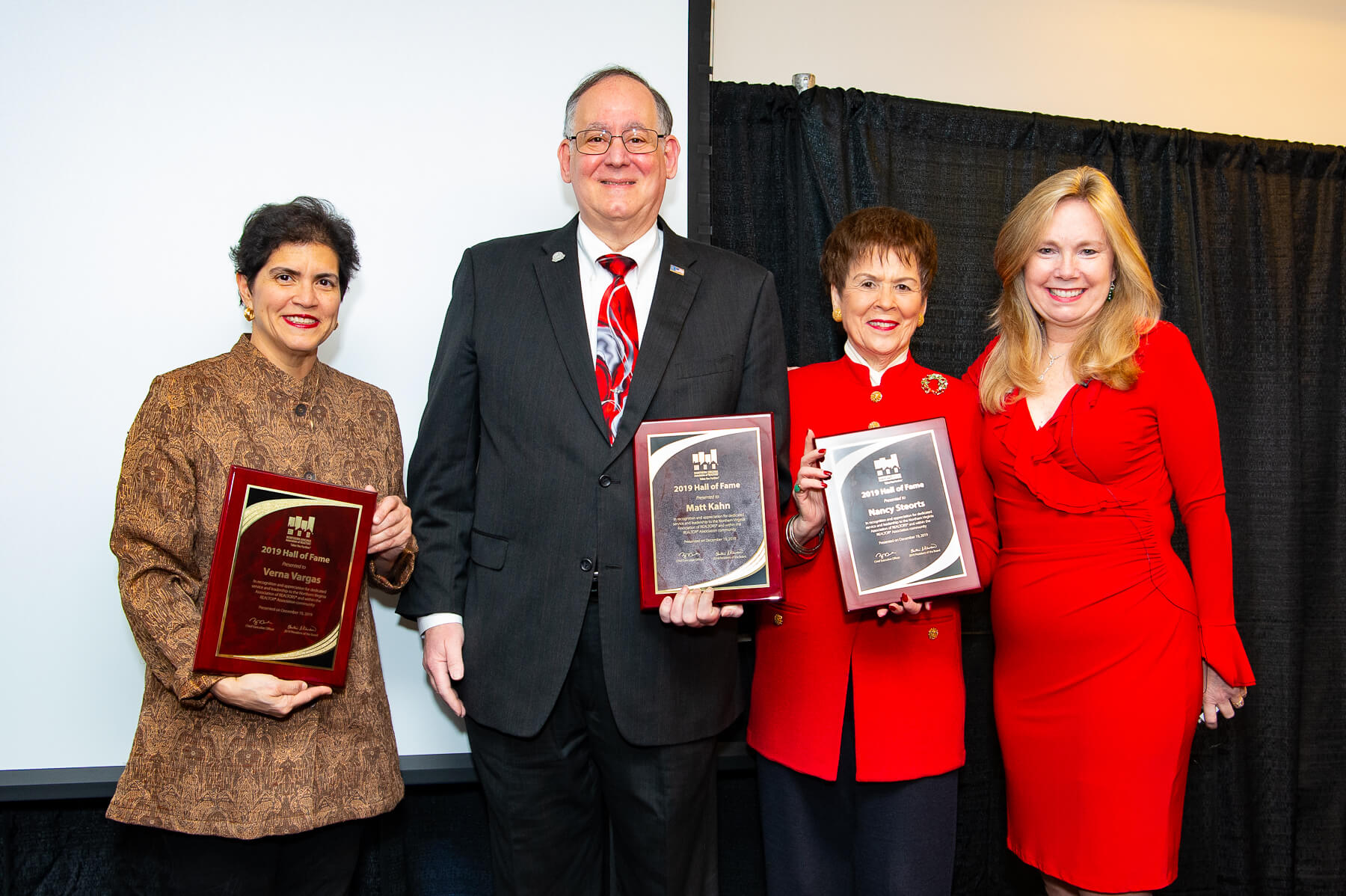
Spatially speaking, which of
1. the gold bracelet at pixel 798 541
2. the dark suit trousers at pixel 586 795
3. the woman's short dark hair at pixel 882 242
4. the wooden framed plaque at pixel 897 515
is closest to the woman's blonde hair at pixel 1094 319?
the woman's short dark hair at pixel 882 242

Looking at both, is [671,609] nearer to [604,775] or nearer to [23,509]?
[604,775]

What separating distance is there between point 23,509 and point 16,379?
309 millimetres

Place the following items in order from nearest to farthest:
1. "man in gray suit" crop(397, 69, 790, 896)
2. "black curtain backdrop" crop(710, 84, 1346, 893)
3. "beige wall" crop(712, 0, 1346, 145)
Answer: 1. "man in gray suit" crop(397, 69, 790, 896)
2. "black curtain backdrop" crop(710, 84, 1346, 893)
3. "beige wall" crop(712, 0, 1346, 145)

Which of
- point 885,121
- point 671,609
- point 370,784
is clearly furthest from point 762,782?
point 885,121

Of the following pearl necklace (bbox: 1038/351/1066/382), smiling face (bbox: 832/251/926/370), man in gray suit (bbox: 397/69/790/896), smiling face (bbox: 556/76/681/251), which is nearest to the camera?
man in gray suit (bbox: 397/69/790/896)

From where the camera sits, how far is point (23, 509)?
2.11m

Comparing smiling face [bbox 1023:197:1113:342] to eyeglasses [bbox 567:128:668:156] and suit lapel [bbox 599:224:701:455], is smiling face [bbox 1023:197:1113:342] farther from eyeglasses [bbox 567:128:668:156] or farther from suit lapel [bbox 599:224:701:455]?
eyeglasses [bbox 567:128:668:156]

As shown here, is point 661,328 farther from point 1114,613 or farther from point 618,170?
point 1114,613

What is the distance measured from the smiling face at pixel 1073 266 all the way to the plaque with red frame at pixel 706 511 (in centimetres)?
88

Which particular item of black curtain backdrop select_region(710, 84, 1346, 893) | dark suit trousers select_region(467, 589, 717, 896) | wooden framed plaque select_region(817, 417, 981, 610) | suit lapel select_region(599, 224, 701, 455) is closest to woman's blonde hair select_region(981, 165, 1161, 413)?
wooden framed plaque select_region(817, 417, 981, 610)

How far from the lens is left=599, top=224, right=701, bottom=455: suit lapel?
1.70 m

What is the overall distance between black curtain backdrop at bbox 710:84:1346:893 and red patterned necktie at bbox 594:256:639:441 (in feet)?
3.05

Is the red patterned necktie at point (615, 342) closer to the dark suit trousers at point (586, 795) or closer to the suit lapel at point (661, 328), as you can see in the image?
the suit lapel at point (661, 328)

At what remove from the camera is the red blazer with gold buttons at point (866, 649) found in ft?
6.03
